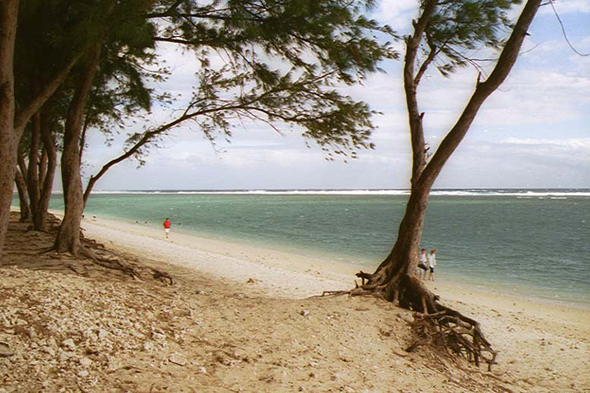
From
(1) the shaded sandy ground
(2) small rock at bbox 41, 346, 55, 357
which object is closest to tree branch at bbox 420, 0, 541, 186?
(1) the shaded sandy ground

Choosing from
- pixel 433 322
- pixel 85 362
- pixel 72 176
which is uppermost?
pixel 72 176

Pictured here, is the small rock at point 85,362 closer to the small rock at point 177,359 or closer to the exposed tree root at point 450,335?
the small rock at point 177,359

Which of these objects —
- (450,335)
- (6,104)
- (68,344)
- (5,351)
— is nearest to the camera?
(5,351)

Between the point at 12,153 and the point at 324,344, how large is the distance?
5176 mm

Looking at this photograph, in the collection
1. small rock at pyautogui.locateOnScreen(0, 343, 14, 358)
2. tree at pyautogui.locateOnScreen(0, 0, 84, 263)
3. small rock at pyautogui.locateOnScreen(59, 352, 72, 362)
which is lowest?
small rock at pyautogui.locateOnScreen(59, 352, 72, 362)

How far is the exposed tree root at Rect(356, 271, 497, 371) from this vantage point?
7.44 meters

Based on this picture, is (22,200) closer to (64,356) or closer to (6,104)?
(6,104)

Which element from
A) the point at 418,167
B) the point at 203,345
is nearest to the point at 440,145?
the point at 418,167

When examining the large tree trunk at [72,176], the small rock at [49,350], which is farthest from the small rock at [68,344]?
the large tree trunk at [72,176]

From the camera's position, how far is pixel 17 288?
578 centimetres

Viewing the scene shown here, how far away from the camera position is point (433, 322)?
775cm

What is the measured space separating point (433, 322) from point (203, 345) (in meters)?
4.22

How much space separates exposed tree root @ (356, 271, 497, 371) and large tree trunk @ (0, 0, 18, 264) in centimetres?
632

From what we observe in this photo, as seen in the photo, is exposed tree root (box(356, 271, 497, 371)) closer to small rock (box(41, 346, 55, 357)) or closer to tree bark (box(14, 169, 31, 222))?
small rock (box(41, 346, 55, 357))
